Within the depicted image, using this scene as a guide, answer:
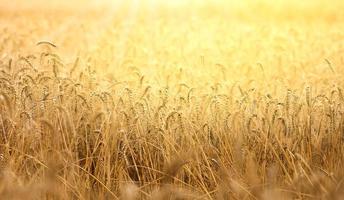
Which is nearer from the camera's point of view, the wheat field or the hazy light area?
the wheat field

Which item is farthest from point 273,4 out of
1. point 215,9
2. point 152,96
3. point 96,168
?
point 96,168

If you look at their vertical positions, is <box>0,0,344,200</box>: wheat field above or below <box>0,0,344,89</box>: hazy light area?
below

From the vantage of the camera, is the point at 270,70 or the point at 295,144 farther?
the point at 270,70

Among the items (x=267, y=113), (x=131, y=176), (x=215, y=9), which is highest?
(x=215, y=9)

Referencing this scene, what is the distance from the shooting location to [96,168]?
3.17 metres

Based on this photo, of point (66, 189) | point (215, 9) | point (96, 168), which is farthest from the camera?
point (215, 9)

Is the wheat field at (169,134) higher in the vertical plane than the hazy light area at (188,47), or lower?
lower

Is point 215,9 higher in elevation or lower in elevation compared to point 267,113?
higher

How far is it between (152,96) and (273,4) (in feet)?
Answer: 41.6

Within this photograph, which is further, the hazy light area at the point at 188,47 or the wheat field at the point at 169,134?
the hazy light area at the point at 188,47

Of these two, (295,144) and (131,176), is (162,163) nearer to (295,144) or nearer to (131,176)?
(131,176)

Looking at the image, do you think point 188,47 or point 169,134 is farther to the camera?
point 188,47

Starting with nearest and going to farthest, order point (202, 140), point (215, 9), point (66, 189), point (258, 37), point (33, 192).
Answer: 1. point (33, 192)
2. point (66, 189)
3. point (202, 140)
4. point (258, 37)
5. point (215, 9)

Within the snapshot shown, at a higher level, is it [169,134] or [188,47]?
[188,47]
